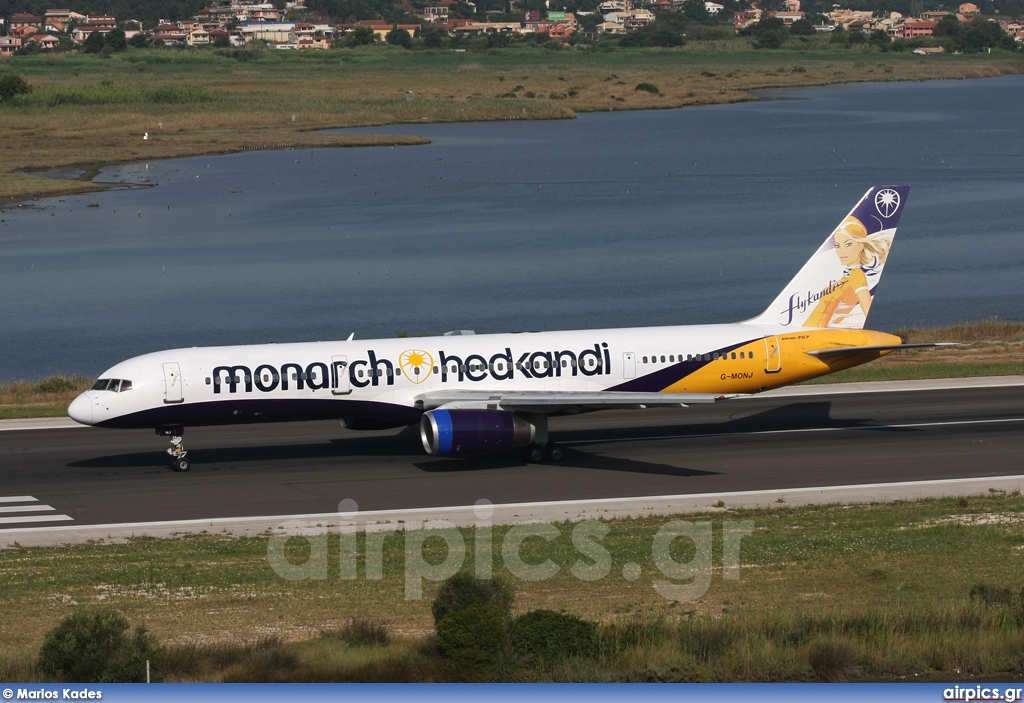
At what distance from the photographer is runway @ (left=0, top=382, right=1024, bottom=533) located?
39219mm

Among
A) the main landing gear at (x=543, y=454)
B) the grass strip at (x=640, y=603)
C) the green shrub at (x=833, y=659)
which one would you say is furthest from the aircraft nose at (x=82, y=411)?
the green shrub at (x=833, y=659)

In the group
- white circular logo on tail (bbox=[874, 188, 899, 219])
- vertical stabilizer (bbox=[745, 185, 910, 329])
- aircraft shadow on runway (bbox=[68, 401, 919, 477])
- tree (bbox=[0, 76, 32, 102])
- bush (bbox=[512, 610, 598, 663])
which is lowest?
aircraft shadow on runway (bbox=[68, 401, 919, 477])

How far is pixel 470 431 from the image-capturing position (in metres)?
41.0

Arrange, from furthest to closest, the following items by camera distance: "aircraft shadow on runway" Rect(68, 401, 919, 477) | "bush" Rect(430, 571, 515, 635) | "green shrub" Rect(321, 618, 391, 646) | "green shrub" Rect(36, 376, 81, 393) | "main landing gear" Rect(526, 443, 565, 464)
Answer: "green shrub" Rect(36, 376, 81, 393)
"main landing gear" Rect(526, 443, 565, 464)
"aircraft shadow on runway" Rect(68, 401, 919, 477)
"green shrub" Rect(321, 618, 391, 646)
"bush" Rect(430, 571, 515, 635)

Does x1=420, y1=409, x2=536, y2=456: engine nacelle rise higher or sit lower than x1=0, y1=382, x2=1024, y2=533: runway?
higher

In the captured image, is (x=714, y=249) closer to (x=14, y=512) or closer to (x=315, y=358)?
(x=315, y=358)

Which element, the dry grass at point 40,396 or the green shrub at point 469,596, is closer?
the green shrub at point 469,596

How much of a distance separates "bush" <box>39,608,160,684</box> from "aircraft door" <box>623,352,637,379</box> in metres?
25.7

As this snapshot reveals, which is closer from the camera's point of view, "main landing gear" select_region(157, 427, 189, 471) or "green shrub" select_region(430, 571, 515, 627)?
"green shrub" select_region(430, 571, 515, 627)

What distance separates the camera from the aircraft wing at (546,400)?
4150cm

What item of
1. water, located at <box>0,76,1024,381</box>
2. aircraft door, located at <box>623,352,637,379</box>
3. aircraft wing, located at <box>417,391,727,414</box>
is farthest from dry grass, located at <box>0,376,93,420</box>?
aircraft door, located at <box>623,352,637,379</box>

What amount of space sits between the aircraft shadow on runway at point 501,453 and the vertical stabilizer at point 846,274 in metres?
3.93

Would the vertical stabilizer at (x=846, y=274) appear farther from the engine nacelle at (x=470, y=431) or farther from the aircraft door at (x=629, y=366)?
the engine nacelle at (x=470, y=431)

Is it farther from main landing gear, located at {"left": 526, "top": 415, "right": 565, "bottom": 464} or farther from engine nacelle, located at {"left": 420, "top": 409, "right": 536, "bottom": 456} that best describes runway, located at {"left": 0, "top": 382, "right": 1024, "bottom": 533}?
engine nacelle, located at {"left": 420, "top": 409, "right": 536, "bottom": 456}
